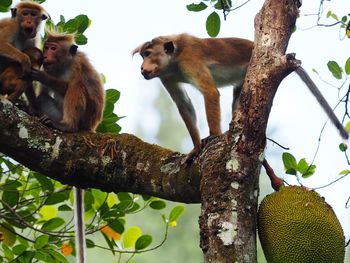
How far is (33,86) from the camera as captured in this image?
19.2 feet

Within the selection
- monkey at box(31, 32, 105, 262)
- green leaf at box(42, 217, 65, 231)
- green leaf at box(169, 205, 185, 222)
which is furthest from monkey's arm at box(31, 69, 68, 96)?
green leaf at box(169, 205, 185, 222)

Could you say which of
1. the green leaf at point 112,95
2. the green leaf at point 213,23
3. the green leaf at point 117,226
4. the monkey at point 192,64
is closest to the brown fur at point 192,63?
the monkey at point 192,64

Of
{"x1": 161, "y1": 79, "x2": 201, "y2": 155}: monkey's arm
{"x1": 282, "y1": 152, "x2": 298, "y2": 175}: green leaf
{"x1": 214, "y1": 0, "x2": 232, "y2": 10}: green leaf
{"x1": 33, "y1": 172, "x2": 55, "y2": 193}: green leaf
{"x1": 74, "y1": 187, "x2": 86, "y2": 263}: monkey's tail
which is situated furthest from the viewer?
{"x1": 161, "y1": 79, "x2": 201, "y2": 155}: monkey's arm

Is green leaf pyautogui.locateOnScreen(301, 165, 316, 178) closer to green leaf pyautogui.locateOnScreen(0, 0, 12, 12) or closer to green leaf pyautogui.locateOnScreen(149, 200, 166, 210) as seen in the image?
green leaf pyautogui.locateOnScreen(149, 200, 166, 210)

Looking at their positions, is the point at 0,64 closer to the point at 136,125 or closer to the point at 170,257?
the point at 170,257

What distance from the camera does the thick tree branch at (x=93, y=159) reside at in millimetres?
4156

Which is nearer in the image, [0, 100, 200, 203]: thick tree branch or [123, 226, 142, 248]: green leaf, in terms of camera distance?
[0, 100, 200, 203]: thick tree branch

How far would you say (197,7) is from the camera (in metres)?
5.23

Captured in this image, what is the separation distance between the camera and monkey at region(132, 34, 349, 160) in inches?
245

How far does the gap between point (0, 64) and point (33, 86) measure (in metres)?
0.41

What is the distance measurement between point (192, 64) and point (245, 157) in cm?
271

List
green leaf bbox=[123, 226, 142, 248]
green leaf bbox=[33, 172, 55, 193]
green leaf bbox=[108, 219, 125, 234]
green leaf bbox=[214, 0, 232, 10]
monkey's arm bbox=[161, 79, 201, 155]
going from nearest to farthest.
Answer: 1. green leaf bbox=[214, 0, 232, 10]
2. green leaf bbox=[33, 172, 55, 193]
3. green leaf bbox=[108, 219, 125, 234]
4. green leaf bbox=[123, 226, 142, 248]
5. monkey's arm bbox=[161, 79, 201, 155]

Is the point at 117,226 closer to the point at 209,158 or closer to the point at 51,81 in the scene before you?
the point at 51,81

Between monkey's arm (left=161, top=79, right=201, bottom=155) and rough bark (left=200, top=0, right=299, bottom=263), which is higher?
monkey's arm (left=161, top=79, right=201, bottom=155)
